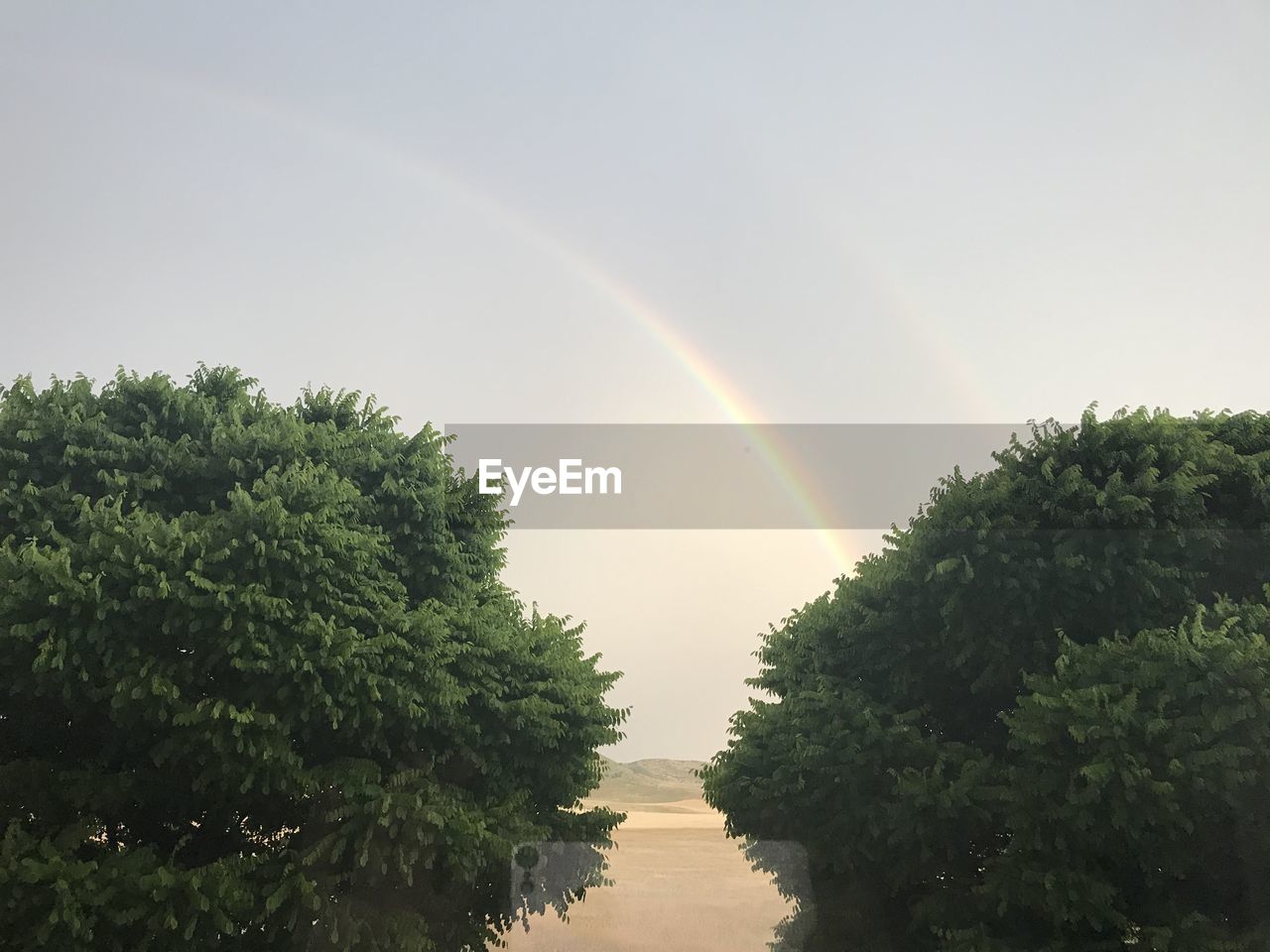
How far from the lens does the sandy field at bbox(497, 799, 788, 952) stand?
34.8m

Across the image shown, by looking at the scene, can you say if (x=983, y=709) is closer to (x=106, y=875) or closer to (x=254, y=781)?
(x=254, y=781)

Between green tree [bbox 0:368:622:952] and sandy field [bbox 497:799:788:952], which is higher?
green tree [bbox 0:368:622:952]

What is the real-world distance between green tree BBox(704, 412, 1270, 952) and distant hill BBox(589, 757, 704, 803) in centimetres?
5670

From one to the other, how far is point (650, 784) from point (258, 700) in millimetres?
68946

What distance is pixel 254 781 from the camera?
16.3m

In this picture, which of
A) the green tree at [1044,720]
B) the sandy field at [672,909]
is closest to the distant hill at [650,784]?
the sandy field at [672,909]

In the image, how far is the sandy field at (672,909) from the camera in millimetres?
34781

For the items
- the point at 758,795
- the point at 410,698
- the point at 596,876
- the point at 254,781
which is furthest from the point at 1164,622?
the point at 254,781

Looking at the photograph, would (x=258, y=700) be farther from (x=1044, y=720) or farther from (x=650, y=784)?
(x=650, y=784)

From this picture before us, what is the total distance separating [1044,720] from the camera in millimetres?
16469

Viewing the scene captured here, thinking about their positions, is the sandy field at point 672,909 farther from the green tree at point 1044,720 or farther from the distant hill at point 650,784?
the distant hill at point 650,784

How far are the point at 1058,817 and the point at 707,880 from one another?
29.3m

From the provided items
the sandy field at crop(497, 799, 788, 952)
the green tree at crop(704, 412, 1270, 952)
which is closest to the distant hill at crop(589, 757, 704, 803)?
the sandy field at crop(497, 799, 788, 952)

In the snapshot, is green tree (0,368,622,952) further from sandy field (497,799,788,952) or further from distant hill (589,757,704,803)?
distant hill (589,757,704,803)
